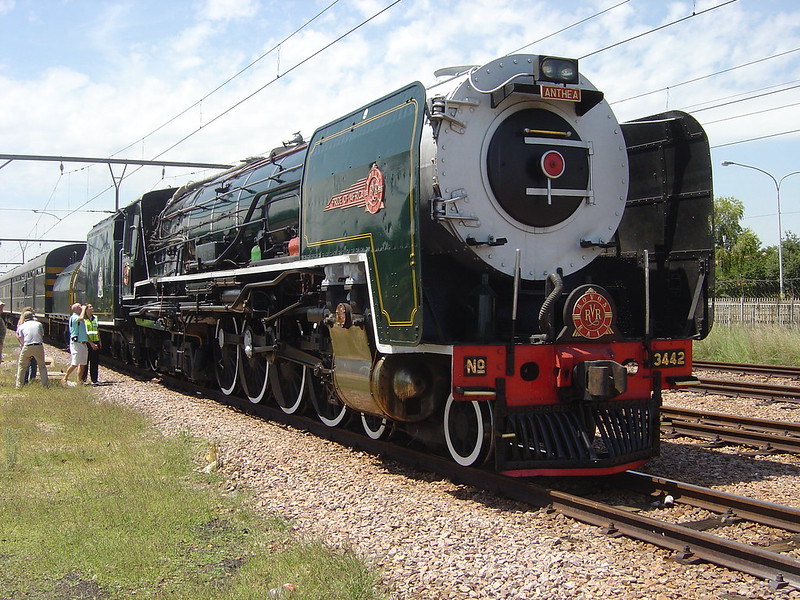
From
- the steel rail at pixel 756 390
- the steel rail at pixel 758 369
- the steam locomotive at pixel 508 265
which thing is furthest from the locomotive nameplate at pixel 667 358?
the steel rail at pixel 758 369

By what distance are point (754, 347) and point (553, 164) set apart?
12.1 m

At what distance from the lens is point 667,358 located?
19.8 feet

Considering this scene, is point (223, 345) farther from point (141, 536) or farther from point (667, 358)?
point (667, 358)

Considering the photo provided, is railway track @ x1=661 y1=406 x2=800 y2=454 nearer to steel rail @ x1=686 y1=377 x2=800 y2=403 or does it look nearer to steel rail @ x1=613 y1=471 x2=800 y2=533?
steel rail @ x1=686 y1=377 x2=800 y2=403

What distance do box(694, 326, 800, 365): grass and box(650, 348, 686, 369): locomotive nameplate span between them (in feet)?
34.6

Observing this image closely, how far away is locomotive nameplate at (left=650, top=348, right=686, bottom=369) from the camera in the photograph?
5.95 metres

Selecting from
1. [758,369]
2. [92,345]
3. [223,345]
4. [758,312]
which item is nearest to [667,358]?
[223,345]

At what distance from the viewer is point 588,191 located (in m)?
6.09

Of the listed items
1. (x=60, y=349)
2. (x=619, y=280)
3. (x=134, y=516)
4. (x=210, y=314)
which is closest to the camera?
(x=134, y=516)

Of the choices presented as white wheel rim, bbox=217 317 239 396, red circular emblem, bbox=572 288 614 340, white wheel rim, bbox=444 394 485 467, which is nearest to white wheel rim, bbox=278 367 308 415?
white wheel rim, bbox=217 317 239 396

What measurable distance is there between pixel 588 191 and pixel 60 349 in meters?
21.6

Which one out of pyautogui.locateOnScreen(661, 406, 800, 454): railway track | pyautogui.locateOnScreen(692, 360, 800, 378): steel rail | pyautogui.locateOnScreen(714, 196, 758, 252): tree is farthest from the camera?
pyautogui.locateOnScreen(714, 196, 758, 252): tree

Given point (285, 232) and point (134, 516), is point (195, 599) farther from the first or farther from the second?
point (285, 232)

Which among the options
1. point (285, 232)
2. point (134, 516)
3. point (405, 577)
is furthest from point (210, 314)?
point (405, 577)
